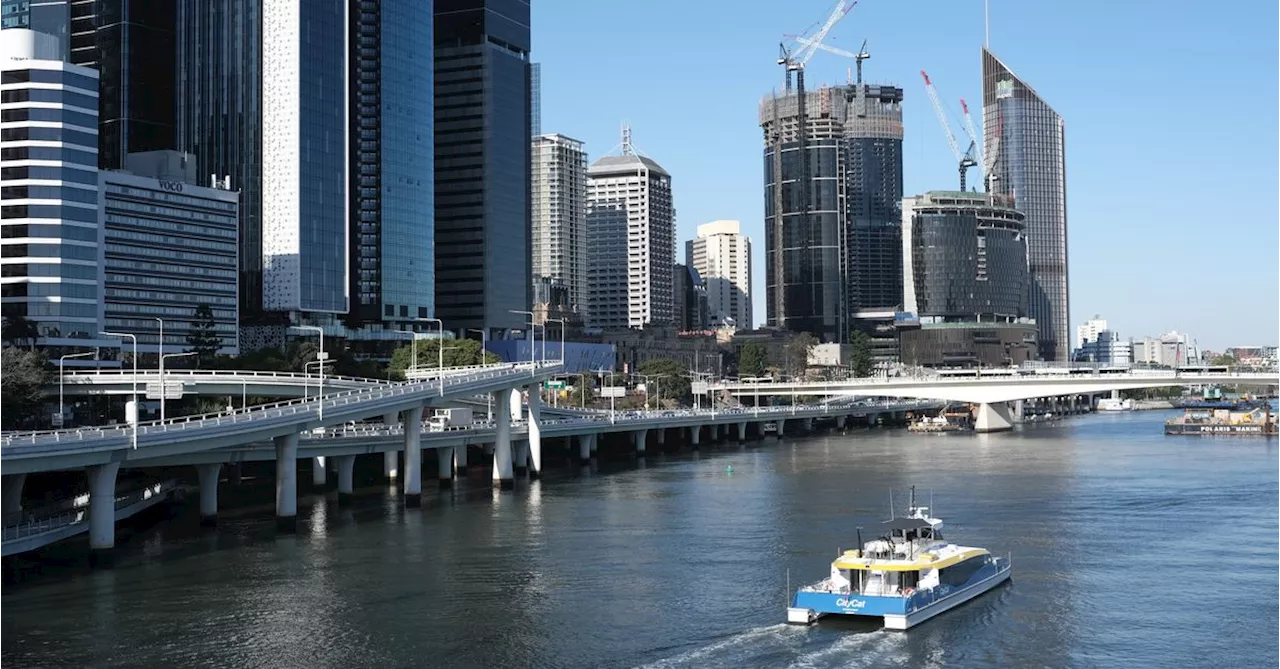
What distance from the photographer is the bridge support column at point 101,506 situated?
8750 centimetres

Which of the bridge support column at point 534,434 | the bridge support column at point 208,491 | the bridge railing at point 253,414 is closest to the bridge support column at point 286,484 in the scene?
the bridge railing at point 253,414

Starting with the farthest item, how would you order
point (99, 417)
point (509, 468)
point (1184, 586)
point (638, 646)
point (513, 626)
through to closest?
point (99, 417) < point (509, 468) < point (1184, 586) < point (513, 626) < point (638, 646)

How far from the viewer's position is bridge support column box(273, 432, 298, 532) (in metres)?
105

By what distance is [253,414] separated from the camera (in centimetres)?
10600

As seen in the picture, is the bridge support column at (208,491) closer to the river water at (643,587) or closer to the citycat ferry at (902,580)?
the river water at (643,587)

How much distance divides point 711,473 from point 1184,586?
3539 inches

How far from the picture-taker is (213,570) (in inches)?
3332

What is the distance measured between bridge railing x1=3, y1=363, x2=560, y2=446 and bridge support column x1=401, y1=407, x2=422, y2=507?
3.33 m

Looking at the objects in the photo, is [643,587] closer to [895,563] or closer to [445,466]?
[895,563]

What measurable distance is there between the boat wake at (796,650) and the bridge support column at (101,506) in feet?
146

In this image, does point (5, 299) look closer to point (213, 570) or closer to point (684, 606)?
point (213, 570)

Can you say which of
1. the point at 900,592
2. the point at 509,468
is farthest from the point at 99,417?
the point at 900,592

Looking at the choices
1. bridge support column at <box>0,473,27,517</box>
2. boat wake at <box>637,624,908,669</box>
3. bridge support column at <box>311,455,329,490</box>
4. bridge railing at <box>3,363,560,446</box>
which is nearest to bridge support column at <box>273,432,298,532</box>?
bridge railing at <box>3,363,560,446</box>

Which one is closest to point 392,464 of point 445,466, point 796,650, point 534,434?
point 445,466
